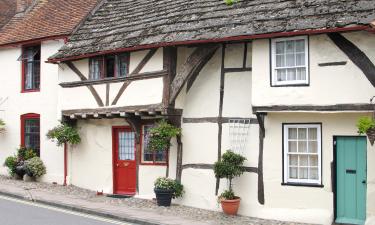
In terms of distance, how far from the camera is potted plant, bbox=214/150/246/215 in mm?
14711

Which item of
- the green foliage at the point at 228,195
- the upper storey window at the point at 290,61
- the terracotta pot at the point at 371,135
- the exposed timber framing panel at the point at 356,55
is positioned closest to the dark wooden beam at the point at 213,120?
the upper storey window at the point at 290,61

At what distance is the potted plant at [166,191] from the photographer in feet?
53.3

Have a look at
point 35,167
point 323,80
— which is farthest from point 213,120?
point 35,167

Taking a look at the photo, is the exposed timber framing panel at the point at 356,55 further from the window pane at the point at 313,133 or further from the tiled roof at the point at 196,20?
the window pane at the point at 313,133

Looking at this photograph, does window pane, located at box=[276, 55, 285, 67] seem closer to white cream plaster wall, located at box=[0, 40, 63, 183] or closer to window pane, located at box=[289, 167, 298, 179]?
window pane, located at box=[289, 167, 298, 179]

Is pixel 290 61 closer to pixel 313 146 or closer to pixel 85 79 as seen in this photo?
pixel 313 146

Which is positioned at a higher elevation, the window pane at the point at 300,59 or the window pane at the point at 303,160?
the window pane at the point at 300,59

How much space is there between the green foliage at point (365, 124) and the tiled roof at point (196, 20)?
7.27ft

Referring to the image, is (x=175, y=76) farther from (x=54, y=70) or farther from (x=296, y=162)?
(x=54, y=70)

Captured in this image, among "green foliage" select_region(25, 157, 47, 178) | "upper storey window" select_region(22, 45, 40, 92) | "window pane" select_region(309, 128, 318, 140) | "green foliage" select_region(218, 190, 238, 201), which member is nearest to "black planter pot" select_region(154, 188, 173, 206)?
"green foliage" select_region(218, 190, 238, 201)

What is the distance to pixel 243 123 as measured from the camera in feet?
50.5

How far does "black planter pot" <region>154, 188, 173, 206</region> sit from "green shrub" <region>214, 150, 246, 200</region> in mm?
1847

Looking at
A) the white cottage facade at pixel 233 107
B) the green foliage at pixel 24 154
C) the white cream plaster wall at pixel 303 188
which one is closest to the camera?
the white cottage facade at pixel 233 107

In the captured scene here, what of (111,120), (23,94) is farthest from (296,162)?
(23,94)
